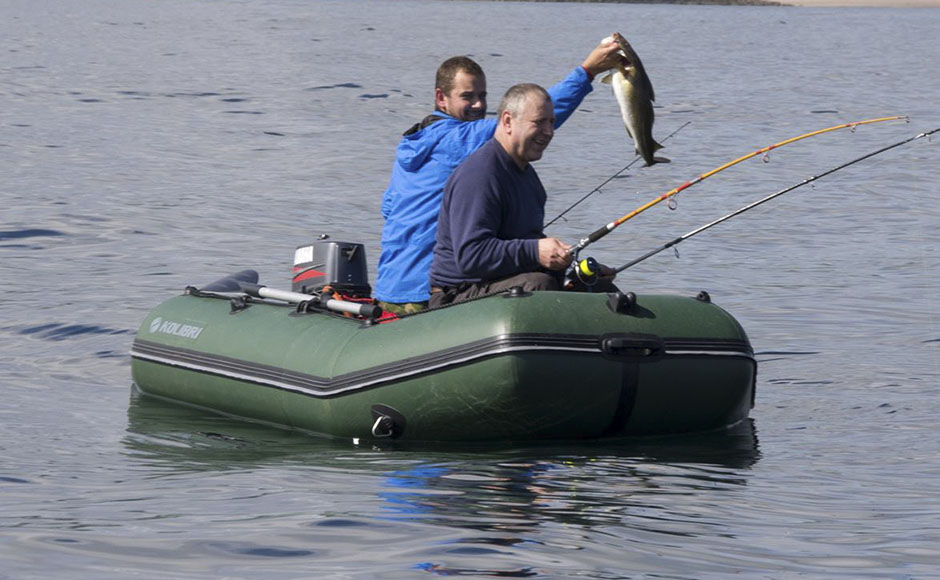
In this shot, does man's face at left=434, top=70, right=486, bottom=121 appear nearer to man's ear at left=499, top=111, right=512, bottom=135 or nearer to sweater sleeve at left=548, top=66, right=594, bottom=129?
sweater sleeve at left=548, top=66, right=594, bottom=129

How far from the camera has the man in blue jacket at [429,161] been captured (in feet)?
21.4

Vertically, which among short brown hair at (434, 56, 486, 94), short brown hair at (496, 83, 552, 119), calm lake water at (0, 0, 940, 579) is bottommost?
calm lake water at (0, 0, 940, 579)

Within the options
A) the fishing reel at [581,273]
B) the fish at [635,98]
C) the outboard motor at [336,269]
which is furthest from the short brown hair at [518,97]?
the outboard motor at [336,269]

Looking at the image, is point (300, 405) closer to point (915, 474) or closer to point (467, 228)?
point (467, 228)

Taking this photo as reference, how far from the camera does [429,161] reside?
22.0ft

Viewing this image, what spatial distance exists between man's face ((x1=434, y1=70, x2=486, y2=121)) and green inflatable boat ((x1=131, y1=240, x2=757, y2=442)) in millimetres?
968

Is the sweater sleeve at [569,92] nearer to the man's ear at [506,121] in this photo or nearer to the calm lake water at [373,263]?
the man's ear at [506,121]

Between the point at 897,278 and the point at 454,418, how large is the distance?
253 inches

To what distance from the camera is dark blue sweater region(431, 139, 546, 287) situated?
19.9 feet

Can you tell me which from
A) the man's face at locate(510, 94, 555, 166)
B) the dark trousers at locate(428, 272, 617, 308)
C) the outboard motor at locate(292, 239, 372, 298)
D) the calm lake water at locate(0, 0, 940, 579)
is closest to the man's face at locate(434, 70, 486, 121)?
the man's face at locate(510, 94, 555, 166)

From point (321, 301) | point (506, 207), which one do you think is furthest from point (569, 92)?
point (321, 301)

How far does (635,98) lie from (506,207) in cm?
70

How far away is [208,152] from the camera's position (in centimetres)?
1967

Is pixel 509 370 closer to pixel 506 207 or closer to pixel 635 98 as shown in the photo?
pixel 506 207
